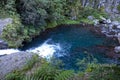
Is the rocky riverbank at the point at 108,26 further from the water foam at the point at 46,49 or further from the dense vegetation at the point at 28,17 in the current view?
the water foam at the point at 46,49

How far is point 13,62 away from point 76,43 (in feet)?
66.0

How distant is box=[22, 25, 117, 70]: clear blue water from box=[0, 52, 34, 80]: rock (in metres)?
11.2

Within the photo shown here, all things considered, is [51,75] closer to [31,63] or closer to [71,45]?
[31,63]

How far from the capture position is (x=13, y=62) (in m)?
7.63

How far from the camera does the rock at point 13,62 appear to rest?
7.20m

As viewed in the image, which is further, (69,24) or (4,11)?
(69,24)

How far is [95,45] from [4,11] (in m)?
10.9

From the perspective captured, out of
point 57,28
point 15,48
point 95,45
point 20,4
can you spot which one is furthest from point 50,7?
point 15,48

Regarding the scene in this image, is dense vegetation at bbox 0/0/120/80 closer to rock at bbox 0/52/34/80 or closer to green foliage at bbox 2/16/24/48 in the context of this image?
green foliage at bbox 2/16/24/48

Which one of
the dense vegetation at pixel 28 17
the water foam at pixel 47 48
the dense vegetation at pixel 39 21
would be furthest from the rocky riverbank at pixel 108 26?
the water foam at pixel 47 48

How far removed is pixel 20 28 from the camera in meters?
25.9

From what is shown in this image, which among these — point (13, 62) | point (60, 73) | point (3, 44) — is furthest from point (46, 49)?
point (60, 73)

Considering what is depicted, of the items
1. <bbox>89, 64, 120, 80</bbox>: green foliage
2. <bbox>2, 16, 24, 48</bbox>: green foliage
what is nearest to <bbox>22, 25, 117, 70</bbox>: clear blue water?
<bbox>2, 16, 24, 48</bbox>: green foliage

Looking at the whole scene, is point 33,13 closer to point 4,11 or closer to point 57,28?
point 4,11
